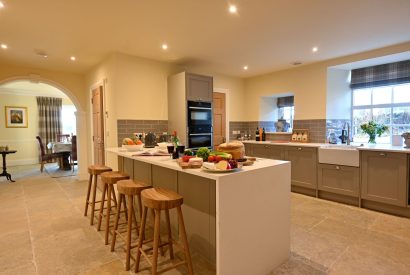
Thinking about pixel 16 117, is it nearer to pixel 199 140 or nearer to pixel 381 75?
pixel 199 140

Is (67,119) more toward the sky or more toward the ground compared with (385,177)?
more toward the sky

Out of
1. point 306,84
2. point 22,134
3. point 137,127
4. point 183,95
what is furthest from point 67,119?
point 306,84

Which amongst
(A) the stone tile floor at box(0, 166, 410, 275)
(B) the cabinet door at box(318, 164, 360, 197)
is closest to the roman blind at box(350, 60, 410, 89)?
(B) the cabinet door at box(318, 164, 360, 197)

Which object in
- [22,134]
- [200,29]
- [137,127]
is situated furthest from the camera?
[22,134]

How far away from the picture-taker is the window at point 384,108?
4.11 metres

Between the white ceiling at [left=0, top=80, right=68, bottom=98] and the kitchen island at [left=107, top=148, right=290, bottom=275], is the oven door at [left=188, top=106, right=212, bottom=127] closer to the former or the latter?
the kitchen island at [left=107, top=148, right=290, bottom=275]

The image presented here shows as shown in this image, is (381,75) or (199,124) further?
(199,124)

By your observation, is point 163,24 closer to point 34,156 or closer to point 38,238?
point 38,238

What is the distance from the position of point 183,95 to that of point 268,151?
2.09 m

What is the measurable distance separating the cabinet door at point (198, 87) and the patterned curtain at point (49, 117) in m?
6.53

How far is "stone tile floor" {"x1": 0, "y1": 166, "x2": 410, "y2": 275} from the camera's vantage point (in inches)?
81.3

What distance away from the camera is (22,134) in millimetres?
7867

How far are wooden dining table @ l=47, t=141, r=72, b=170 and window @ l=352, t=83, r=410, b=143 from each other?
7425mm

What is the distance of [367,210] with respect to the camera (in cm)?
345
